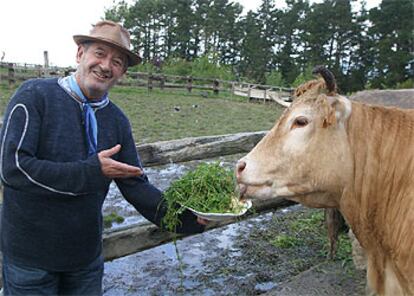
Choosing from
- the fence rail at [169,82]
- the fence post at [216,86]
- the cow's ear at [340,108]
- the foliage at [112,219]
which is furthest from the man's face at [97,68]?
the fence post at [216,86]

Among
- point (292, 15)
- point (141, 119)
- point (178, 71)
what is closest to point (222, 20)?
point (292, 15)

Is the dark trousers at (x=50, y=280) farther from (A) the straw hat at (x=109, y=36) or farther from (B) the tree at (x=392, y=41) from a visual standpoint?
(B) the tree at (x=392, y=41)

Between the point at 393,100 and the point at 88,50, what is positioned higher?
the point at 88,50

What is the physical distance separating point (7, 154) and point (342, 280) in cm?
326

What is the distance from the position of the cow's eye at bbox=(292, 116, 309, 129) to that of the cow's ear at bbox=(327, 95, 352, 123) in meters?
0.17

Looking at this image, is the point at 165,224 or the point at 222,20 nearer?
the point at 165,224

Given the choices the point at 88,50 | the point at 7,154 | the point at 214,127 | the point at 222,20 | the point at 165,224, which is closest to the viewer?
the point at 7,154

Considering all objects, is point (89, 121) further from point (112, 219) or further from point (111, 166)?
point (112, 219)

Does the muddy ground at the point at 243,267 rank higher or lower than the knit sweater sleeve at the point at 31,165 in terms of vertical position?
lower

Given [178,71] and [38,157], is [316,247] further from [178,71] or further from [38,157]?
[178,71]

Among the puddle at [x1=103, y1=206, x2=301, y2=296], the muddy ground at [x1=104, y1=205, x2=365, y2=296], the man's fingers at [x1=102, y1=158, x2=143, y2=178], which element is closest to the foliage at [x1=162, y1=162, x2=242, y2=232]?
the man's fingers at [x1=102, y1=158, x2=143, y2=178]

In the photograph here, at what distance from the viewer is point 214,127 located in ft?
37.0

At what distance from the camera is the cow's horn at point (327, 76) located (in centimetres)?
233

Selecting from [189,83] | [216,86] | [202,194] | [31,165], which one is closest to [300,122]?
[202,194]
